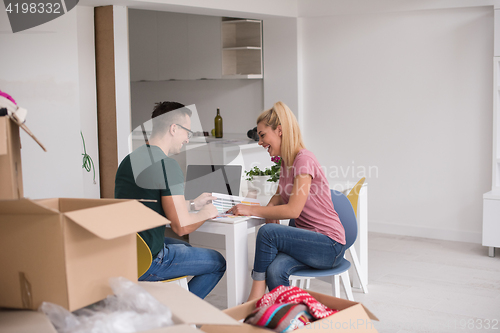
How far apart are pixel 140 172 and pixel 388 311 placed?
1753mm

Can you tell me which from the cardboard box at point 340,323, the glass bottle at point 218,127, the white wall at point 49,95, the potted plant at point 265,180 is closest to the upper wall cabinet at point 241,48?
the glass bottle at point 218,127

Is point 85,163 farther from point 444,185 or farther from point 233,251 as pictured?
point 444,185

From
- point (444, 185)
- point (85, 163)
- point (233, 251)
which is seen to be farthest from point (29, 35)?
point (444, 185)

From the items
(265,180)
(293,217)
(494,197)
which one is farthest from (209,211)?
(494,197)

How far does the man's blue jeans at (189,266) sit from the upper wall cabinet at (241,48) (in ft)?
11.8

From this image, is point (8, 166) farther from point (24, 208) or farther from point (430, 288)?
point (430, 288)

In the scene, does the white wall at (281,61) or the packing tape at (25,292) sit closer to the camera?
the packing tape at (25,292)

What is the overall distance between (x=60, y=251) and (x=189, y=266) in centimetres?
113

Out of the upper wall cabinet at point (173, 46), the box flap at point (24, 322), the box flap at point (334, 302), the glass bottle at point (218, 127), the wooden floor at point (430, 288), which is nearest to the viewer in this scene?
the box flap at point (24, 322)

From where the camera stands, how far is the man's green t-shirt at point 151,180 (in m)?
2.10

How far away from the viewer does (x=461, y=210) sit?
180 inches

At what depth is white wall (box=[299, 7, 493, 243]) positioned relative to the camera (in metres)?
4.46

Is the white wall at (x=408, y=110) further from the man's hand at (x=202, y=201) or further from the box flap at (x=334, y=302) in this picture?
the box flap at (x=334, y=302)

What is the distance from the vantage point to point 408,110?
189 inches
